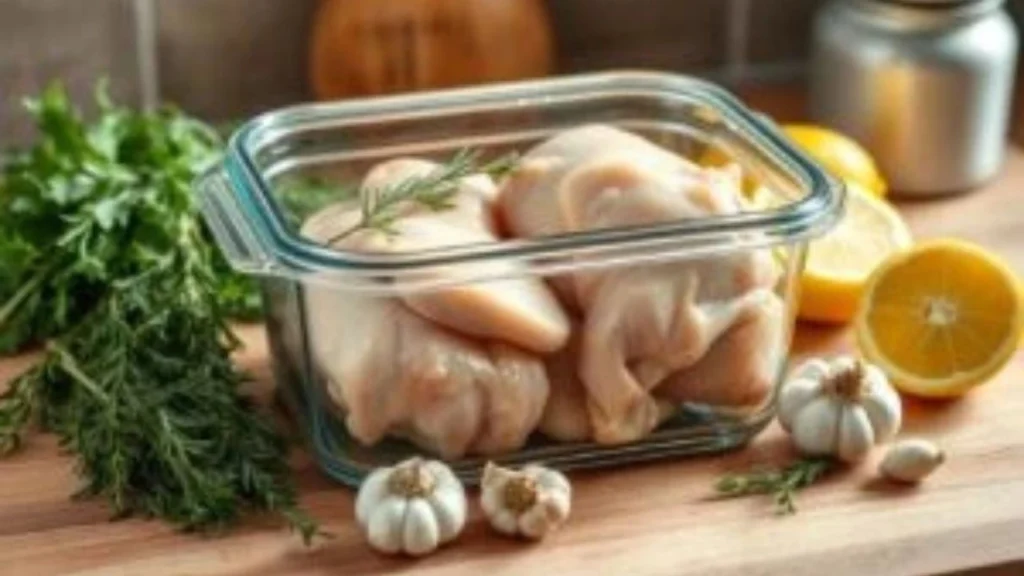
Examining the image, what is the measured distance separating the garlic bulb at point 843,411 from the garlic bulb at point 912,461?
0.02m

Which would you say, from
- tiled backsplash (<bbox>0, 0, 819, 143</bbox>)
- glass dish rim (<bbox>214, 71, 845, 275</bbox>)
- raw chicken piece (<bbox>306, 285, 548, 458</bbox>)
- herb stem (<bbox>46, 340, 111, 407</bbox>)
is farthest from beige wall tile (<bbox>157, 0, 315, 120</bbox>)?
raw chicken piece (<bbox>306, 285, 548, 458</bbox>)

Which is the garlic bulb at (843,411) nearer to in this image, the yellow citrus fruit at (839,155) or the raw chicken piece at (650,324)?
the raw chicken piece at (650,324)

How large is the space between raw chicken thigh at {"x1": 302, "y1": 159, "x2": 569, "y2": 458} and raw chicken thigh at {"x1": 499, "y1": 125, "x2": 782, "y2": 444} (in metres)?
0.03

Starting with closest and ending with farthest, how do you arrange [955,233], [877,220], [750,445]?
[750,445] < [877,220] < [955,233]

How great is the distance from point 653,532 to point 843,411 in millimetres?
129

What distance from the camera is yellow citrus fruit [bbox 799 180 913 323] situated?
4.23 ft

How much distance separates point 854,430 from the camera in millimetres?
1158

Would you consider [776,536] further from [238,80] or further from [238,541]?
[238,80]

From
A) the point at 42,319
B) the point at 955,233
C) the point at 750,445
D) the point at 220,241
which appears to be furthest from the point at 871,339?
the point at 42,319

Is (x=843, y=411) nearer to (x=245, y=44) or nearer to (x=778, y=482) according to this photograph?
(x=778, y=482)

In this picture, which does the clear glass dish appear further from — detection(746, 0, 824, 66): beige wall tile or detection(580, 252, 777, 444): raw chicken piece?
detection(746, 0, 824, 66): beige wall tile

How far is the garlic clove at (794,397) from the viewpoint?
3.86 feet

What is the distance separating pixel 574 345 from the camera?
1.14 meters

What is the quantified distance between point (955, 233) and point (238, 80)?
506 mm
